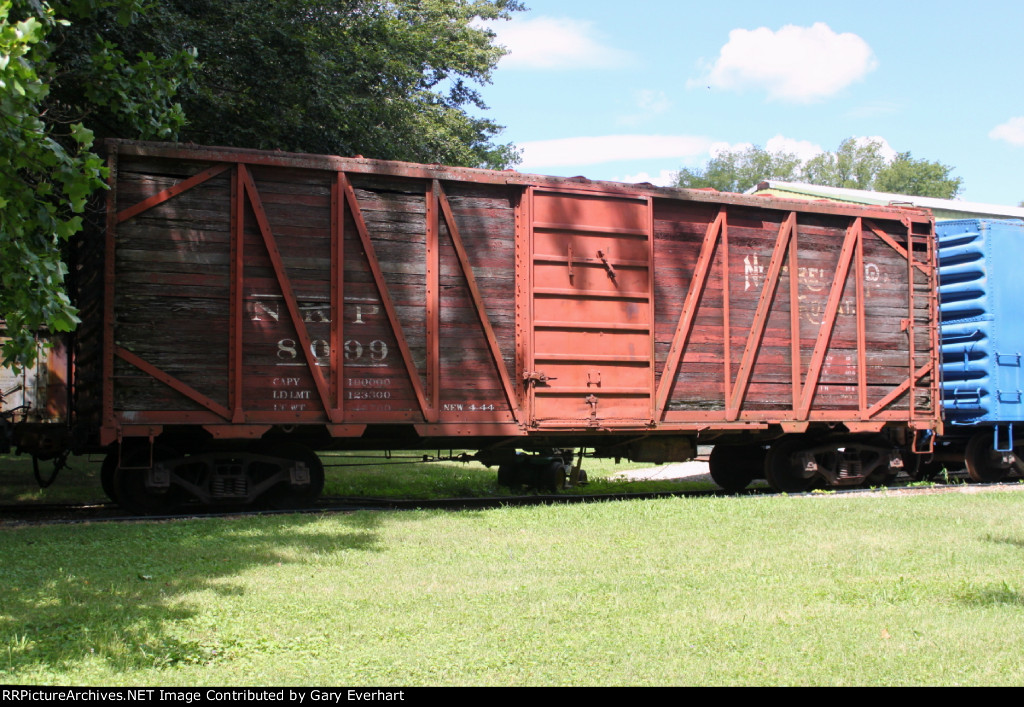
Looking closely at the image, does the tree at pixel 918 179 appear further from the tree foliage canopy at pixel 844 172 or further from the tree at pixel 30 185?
the tree at pixel 30 185

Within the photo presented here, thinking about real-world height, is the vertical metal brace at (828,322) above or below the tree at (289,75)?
below

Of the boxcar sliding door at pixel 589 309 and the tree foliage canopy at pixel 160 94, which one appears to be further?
A: the boxcar sliding door at pixel 589 309

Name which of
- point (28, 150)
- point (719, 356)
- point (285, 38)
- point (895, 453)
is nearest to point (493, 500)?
point (719, 356)

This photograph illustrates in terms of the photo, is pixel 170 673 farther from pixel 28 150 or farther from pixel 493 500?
pixel 493 500

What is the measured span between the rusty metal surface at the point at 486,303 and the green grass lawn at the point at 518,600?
5.53 ft

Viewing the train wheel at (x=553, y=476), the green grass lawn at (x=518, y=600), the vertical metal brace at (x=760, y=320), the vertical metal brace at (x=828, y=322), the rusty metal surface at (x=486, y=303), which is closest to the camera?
the green grass lawn at (x=518, y=600)

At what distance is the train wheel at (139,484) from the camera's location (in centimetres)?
972

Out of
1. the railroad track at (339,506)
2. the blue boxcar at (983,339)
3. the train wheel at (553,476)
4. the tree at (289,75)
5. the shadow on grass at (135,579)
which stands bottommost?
the railroad track at (339,506)

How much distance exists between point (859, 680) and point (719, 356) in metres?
7.43

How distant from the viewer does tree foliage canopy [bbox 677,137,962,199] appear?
274 ft

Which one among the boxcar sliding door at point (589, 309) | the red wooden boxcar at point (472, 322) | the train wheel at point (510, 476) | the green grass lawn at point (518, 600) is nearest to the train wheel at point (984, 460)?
the red wooden boxcar at point (472, 322)

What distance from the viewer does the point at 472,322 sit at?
34.2 feet

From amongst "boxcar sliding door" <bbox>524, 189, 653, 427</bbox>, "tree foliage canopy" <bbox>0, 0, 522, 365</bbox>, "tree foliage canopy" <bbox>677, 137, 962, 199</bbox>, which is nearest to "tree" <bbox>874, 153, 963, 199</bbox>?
"tree foliage canopy" <bbox>677, 137, 962, 199</bbox>

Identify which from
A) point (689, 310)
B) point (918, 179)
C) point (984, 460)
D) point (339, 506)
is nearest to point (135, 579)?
point (339, 506)
